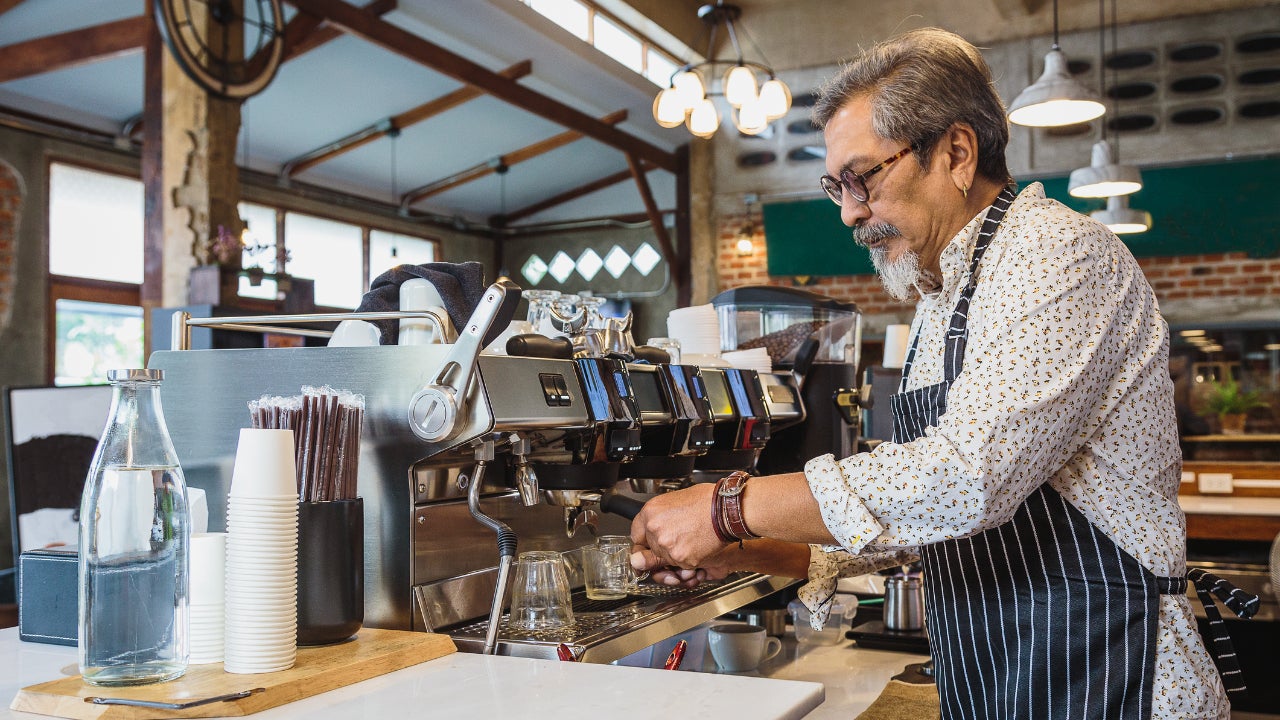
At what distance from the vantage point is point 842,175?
1.44 metres

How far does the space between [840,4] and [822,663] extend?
7501 mm

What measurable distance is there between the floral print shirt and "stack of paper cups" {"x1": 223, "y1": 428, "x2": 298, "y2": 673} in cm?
61

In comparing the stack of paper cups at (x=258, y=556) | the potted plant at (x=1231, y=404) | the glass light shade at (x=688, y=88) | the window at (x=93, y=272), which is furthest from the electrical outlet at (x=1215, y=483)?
the window at (x=93, y=272)

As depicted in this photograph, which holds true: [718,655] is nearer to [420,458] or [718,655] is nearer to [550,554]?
[550,554]

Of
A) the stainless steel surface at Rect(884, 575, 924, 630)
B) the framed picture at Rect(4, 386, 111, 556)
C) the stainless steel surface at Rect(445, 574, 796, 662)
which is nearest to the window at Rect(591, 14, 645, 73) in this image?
the framed picture at Rect(4, 386, 111, 556)

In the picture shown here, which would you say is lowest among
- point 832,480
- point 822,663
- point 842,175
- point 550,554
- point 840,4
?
point 822,663

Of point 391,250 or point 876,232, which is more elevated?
point 391,250

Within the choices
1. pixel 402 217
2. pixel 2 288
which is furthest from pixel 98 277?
pixel 402 217

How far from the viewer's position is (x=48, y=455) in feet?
11.9

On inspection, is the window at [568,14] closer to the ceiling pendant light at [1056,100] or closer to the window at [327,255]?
the window at [327,255]

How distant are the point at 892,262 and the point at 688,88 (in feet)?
11.1

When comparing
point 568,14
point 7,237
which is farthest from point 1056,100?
point 7,237

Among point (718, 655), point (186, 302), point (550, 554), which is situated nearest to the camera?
point (550, 554)

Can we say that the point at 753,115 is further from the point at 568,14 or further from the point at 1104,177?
the point at 568,14
